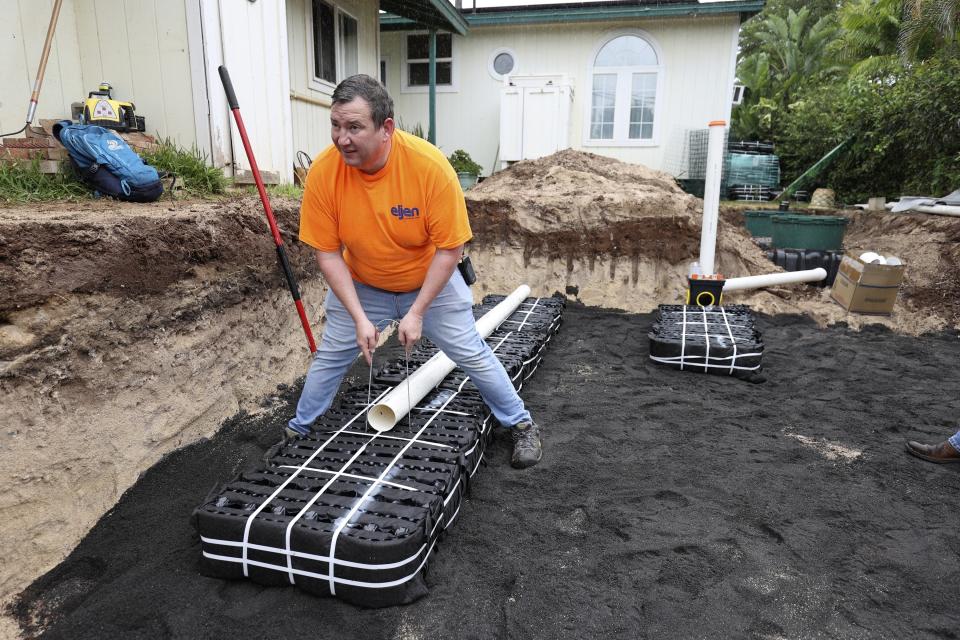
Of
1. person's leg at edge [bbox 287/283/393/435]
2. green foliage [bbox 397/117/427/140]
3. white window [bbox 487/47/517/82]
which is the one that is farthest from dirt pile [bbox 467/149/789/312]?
white window [bbox 487/47/517/82]

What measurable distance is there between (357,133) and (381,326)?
1.17m

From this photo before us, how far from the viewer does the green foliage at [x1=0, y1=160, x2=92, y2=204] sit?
340 centimetres

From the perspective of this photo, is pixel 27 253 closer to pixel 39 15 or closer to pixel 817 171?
pixel 39 15

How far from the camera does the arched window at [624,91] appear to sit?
12.1 metres

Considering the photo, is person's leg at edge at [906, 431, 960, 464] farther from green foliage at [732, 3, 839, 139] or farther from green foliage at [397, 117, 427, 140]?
green foliage at [732, 3, 839, 139]

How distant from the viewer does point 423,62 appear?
12.8 metres

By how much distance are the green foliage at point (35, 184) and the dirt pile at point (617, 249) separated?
4423mm

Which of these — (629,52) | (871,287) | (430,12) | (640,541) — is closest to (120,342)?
(640,541)

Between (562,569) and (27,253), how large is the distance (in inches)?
109

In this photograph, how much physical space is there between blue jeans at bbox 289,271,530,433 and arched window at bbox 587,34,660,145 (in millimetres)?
10494

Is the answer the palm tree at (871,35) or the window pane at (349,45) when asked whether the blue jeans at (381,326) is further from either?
the palm tree at (871,35)

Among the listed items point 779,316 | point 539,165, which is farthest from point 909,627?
point 539,165

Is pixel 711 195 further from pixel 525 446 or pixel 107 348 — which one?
pixel 107 348

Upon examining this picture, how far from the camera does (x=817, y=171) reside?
1277cm
